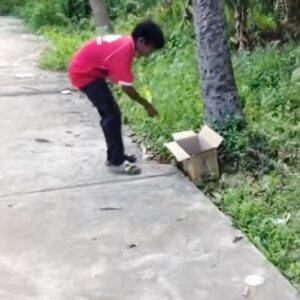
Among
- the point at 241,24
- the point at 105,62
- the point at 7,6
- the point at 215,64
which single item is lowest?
the point at 7,6

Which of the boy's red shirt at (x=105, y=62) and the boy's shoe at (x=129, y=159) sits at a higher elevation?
the boy's red shirt at (x=105, y=62)

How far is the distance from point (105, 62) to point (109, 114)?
1.36 feet

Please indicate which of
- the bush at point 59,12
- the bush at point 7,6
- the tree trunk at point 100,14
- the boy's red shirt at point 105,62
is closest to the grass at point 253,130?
the boy's red shirt at point 105,62

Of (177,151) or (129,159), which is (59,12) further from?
(177,151)

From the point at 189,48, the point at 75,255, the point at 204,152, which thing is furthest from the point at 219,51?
the point at 189,48

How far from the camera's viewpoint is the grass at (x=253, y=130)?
13.5 ft

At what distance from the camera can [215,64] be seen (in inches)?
205

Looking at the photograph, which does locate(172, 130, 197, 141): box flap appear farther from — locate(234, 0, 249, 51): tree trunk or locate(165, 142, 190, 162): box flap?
locate(234, 0, 249, 51): tree trunk

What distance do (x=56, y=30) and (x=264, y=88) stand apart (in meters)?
5.58

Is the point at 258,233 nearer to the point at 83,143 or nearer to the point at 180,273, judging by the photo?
the point at 180,273

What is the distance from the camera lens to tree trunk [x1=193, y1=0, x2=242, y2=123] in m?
5.14

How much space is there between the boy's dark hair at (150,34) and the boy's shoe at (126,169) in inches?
35.2

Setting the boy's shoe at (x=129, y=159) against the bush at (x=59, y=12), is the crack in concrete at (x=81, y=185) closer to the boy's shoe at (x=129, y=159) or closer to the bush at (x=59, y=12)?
the boy's shoe at (x=129, y=159)

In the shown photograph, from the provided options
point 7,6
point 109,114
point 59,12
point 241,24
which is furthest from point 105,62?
point 7,6
